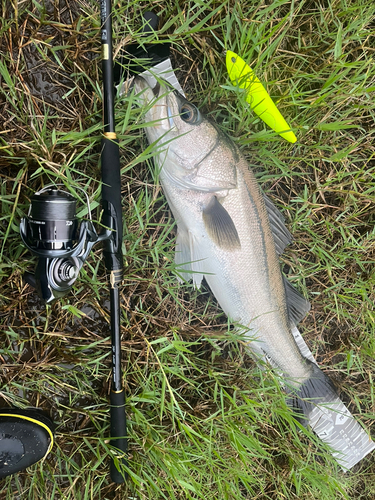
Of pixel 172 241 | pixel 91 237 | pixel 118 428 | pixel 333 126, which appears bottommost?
pixel 118 428

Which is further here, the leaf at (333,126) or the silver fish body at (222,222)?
the leaf at (333,126)

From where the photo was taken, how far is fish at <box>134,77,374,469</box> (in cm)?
170

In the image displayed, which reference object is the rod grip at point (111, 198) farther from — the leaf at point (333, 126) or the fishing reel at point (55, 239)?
the leaf at point (333, 126)

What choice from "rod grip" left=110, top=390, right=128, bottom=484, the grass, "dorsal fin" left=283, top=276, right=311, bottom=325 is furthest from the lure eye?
"rod grip" left=110, top=390, right=128, bottom=484

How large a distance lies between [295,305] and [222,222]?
2.49ft

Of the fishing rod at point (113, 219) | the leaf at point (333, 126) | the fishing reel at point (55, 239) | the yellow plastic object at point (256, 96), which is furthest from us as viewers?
the leaf at point (333, 126)

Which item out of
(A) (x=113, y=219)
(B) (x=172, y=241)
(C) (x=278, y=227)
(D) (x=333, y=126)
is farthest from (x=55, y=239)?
(D) (x=333, y=126)

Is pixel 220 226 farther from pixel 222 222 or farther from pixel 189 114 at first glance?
pixel 189 114

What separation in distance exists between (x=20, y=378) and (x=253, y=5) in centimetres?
248

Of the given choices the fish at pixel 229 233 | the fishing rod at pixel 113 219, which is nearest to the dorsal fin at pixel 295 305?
the fish at pixel 229 233

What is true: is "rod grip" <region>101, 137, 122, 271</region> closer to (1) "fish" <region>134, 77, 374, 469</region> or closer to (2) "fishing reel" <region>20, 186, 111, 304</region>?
(2) "fishing reel" <region>20, 186, 111, 304</region>

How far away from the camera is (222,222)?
178 cm

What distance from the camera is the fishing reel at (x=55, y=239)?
4.58 feet

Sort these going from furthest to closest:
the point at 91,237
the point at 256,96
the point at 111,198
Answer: the point at 256,96 < the point at 111,198 < the point at 91,237
